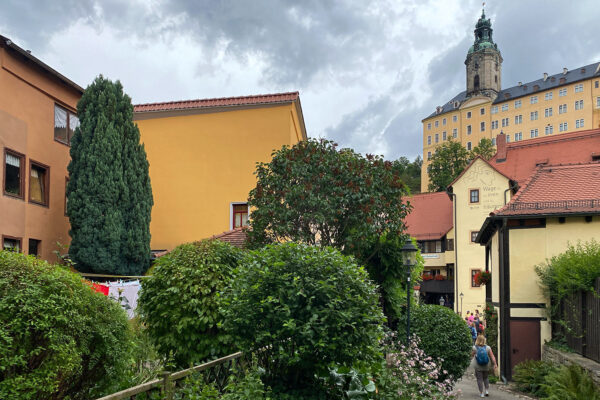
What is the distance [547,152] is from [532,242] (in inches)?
998

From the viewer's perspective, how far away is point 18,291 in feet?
15.2

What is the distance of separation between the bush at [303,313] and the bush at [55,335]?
4.11 feet

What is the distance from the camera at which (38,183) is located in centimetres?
1842

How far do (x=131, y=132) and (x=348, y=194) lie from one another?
9.37 metres

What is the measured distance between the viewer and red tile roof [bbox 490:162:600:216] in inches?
689

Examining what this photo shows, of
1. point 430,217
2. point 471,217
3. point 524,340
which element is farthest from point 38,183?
point 430,217

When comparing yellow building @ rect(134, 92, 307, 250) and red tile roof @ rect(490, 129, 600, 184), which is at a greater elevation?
red tile roof @ rect(490, 129, 600, 184)

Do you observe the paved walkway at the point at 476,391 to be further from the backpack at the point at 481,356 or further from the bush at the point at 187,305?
the bush at the point at 187,305

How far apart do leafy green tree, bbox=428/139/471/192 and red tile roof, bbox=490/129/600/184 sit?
929 inches

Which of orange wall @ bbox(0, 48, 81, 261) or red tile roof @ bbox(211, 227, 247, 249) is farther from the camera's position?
red tile roof @ bbox(211, 227, 247, 249)

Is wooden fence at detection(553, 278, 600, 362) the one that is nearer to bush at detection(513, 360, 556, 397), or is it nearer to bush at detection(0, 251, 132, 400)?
bush at detection(513, 360, 556, 397)

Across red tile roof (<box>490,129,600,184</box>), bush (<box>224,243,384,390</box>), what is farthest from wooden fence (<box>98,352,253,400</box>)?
red tile roof (<box>490,129,600,184</box>)

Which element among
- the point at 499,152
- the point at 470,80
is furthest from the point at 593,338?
the point at 470,80

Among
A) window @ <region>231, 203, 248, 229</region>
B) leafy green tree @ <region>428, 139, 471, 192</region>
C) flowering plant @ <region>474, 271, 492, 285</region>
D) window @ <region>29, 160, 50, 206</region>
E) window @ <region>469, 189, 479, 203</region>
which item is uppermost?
leafy green tree @ <region>428, 139, 471, 192</region>
